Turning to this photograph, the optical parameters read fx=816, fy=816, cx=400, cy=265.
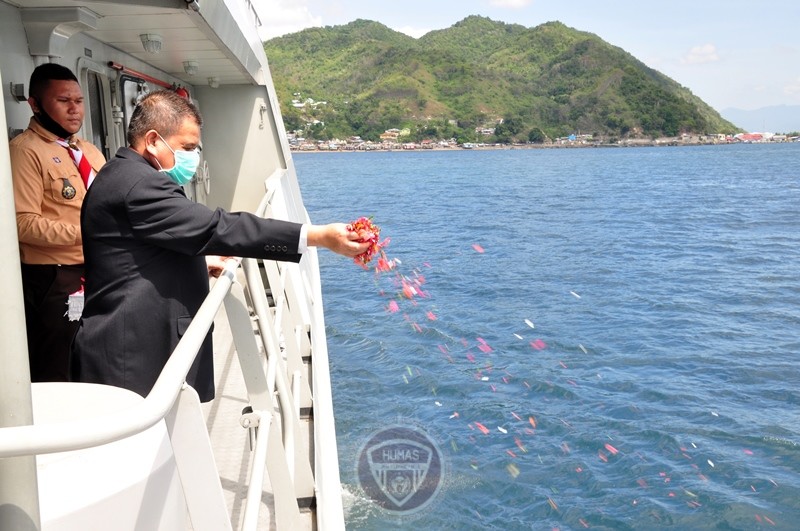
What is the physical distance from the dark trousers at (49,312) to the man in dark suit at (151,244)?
133cm

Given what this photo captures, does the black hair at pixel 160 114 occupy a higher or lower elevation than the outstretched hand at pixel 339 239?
higher

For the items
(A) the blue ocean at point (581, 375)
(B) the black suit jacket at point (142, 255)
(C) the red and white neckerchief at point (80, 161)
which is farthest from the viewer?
(A) the blue ocean at point (581, 375)

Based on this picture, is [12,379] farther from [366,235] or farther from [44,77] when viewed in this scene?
[44,77]

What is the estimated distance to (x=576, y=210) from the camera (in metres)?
42.9

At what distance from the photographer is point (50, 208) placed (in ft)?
13.6

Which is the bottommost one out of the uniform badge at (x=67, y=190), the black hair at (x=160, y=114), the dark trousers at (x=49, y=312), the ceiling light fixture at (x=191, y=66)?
the dark trousers at (x=49, y=312)

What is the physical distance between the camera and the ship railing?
1264 mm

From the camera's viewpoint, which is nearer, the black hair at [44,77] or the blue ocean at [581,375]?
the black hair at [44,77]

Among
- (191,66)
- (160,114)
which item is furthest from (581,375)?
(160,114)

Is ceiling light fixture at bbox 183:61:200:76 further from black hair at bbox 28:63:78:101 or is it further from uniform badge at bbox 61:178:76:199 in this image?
uniform badge at bbox 61:178:76:199

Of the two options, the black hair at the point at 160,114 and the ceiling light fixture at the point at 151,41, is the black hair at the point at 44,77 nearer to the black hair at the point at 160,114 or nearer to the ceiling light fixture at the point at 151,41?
the black hair at the point at 160,114

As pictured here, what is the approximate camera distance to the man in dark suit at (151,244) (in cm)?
268

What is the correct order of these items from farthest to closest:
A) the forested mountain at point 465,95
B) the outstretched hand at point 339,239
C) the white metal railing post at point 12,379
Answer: the forested mountain at point 465,95 → the outstretched hand at point 339,239 → the white metal railing post at point 12,379

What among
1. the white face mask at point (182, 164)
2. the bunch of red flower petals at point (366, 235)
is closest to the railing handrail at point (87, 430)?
the bunch of red flower petals at point (366, 235)
